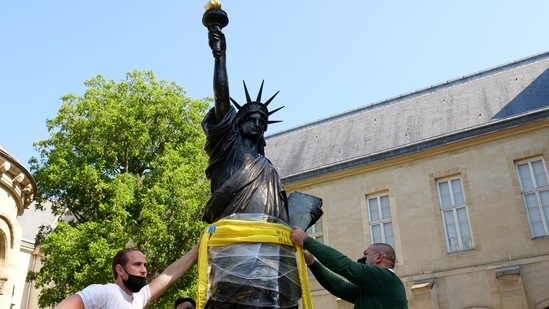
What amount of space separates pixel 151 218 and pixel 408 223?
1069 cm

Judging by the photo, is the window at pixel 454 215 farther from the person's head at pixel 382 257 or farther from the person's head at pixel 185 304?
the person's head at pixel 382 257

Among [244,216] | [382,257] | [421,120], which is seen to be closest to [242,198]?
[244,216]

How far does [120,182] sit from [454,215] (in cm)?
1308

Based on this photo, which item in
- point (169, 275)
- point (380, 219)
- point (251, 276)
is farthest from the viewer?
point (380, 219)

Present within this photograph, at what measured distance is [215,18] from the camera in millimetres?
4621

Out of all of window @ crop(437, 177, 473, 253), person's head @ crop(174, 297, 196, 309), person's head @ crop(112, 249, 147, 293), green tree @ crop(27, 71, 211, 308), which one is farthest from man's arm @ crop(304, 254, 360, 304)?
window @ crop(437, 177, 473, 253)

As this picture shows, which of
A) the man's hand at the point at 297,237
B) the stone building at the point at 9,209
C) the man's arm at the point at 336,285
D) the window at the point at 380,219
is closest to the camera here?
the man's hand at the point at 297,237

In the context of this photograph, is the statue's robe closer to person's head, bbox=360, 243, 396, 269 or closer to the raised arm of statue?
the raised arm of statue

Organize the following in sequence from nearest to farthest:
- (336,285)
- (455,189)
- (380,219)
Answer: (336,285) < (455,189) < (380,219)

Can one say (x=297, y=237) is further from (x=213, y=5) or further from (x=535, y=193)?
(x=535, y=193)

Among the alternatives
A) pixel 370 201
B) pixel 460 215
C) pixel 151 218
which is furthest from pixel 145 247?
pixel 460 215

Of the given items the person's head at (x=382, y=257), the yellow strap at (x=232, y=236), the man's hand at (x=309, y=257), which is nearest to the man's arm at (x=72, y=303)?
the yellow strap at (x=232, y=236)

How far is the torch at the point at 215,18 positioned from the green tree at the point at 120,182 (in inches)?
522

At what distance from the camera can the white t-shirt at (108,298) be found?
10.5 feet
